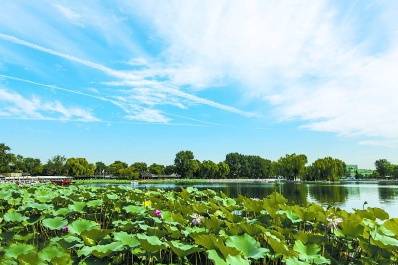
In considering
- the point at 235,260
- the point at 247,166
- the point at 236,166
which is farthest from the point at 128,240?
the point at 247,166

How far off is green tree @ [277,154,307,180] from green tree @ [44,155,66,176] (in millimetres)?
61387

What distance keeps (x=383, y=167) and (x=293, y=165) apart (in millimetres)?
45271

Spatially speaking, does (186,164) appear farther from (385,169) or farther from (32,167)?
(385,169)

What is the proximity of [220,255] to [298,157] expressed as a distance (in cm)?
11408

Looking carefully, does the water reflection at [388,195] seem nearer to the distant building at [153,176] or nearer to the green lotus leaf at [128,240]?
the green lotus leaf at [128,240]

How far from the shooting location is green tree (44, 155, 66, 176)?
363 feet

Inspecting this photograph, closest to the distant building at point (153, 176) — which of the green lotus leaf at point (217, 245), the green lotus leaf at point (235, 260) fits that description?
the green lotus leaf at point (217, 245)

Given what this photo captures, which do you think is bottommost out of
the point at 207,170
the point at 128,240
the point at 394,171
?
the point at 128,240

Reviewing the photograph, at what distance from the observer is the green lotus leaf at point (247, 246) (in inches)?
185

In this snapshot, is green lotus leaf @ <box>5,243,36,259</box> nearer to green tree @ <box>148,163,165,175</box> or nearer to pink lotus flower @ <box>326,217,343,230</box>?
pink lotus flower @ <box>326,217,343,230</box>

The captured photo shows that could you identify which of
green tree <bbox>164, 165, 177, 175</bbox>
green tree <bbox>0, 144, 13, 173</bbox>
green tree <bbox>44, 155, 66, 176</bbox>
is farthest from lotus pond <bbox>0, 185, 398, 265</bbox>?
green tree <bbox>164, 165, 177, 175</bbox>

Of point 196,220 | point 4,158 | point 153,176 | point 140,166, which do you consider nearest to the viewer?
point 196,220

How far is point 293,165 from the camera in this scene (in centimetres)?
11450

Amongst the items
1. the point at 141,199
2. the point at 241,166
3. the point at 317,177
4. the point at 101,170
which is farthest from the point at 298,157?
the point at 141,199
